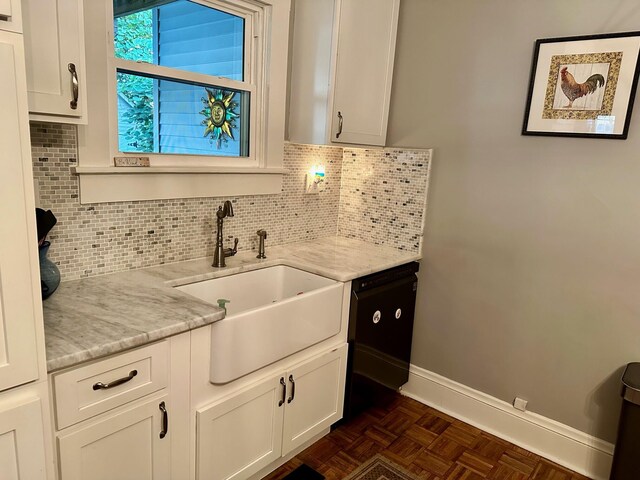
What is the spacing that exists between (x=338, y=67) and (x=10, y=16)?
5.06ft

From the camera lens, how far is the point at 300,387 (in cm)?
204

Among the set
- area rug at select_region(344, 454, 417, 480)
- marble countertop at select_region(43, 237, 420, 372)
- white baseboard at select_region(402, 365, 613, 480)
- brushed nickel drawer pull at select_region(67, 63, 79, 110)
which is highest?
brushed nickel drawer pull at select_region(67, 63, 79, 110)

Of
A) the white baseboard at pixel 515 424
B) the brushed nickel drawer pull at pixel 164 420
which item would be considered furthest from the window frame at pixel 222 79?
the white baseboard at pixel 515 424

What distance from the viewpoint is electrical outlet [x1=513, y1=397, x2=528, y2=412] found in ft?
7.93

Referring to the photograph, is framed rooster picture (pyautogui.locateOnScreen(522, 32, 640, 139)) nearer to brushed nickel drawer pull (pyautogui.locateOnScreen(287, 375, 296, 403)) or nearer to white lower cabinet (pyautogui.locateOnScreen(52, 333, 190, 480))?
brushed nickel drawer pull (pyautogui.locateOnScreen(287, 375, 296, 403))

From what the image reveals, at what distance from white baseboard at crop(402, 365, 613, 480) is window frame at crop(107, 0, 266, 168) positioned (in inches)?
65.2

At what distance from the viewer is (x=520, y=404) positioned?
2.43m

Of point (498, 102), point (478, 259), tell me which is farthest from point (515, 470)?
point (498, 102)

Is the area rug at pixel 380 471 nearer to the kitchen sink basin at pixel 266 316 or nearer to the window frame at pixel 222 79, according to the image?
the kitchen sink basin at pixel 266 316

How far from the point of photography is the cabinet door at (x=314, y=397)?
203 centimetres

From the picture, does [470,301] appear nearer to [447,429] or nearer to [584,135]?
[447,429]

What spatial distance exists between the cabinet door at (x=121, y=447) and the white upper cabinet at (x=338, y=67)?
1501mm

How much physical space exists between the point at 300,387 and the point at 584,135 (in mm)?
1711

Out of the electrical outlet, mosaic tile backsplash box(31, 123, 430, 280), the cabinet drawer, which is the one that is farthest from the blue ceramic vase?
the electrical outlet
